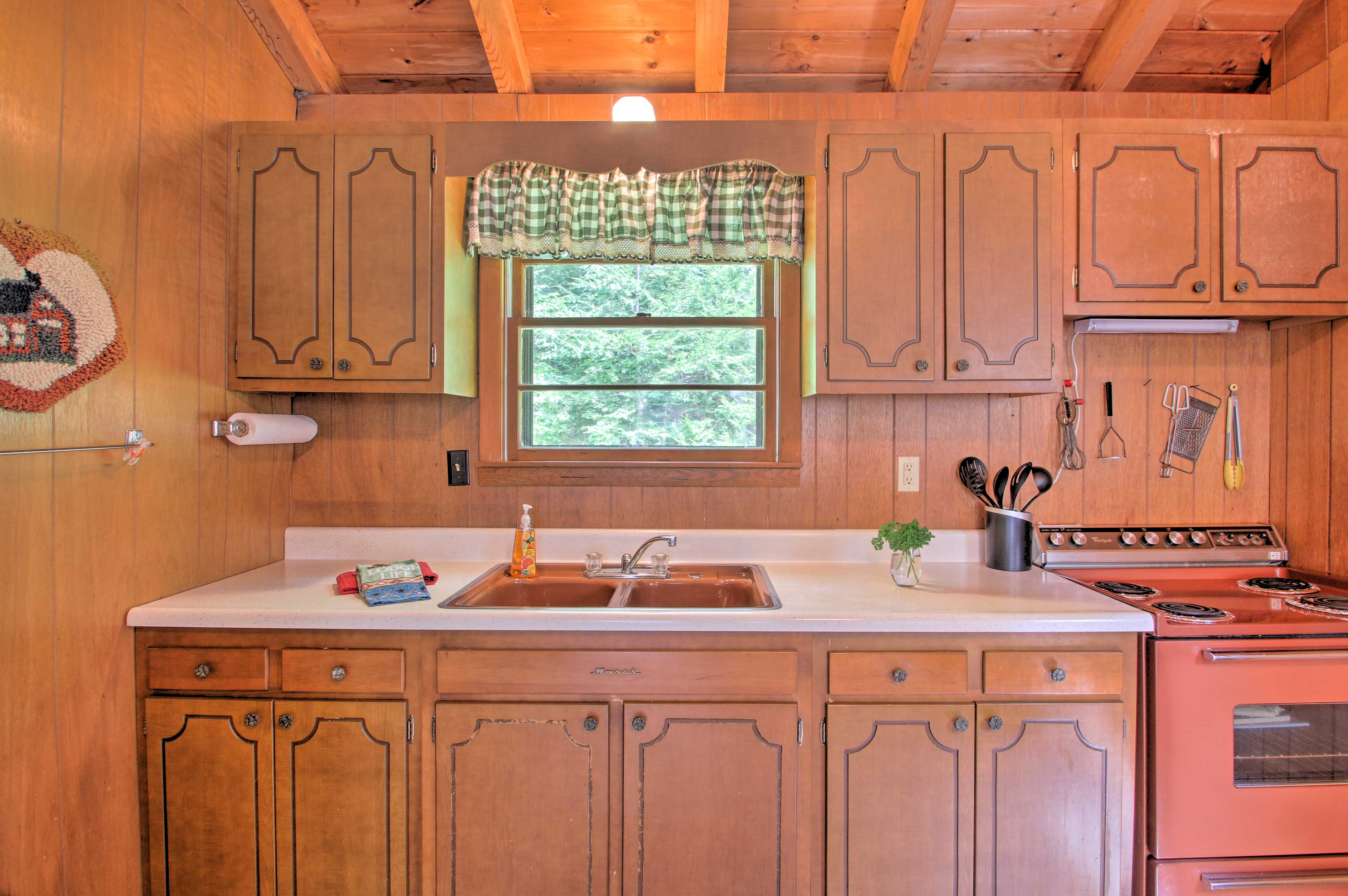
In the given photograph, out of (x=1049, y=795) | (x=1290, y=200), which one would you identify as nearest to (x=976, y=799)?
(x=1049, y=795)

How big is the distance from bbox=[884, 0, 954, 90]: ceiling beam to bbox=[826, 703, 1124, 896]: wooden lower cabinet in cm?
186

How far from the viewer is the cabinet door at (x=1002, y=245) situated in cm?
185

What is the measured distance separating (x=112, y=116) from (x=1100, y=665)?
2.63m

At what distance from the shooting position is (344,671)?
159 cm

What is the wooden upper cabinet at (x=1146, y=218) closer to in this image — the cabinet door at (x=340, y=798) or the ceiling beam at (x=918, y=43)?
the ceiling beam at (x=918, y=43)

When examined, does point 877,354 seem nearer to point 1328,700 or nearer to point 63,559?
point 1328,700

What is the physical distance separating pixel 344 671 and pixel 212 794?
424 millimetres

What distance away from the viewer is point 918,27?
196 centimetres

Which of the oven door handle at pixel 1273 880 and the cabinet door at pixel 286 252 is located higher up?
the cabinet door at pixel 286 252

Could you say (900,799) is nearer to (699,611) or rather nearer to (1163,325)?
(699,611)

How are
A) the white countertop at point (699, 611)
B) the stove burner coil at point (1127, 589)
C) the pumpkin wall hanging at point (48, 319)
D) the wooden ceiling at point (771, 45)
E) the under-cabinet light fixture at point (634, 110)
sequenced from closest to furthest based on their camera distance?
the pumpkin wall hanging at point (48, 319), the white countertop at point (699, 611), the stove burner coil at point (1127, 589), the under-cabinet light fixture at point (634, 110), the wooden ceiling at point (771, 45)

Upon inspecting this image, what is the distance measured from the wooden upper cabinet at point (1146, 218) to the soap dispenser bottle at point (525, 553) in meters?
1.74

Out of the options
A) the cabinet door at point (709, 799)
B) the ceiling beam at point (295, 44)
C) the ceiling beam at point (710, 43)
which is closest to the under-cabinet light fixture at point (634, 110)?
the ceiling beam at point (710, 43)

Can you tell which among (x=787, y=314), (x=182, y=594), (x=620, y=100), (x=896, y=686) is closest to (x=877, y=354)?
(x=787, y=314)
